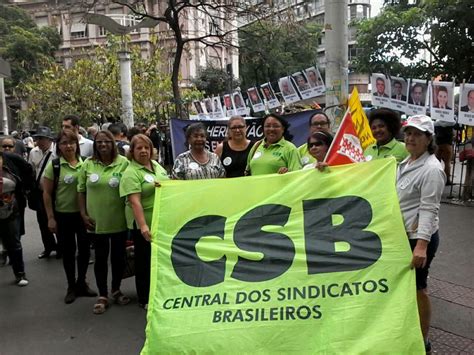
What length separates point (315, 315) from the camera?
2.69 metres

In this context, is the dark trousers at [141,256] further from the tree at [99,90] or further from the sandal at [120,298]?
the tree at [99,90]

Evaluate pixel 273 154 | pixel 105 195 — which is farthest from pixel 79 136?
pixel 273 154

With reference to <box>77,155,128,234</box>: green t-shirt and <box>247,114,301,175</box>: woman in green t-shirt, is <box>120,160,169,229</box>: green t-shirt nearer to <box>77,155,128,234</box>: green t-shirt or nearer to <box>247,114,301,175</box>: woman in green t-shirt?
<box>77,155,128,234</box>: green t-shirt

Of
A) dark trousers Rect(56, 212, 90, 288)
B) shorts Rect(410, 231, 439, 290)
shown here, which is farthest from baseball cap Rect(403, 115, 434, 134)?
dark trousers Rect(56, 212, 90, 288)

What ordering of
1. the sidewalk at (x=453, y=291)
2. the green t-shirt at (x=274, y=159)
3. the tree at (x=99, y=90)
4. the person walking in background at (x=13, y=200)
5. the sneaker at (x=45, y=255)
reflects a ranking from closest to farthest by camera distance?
1. the sidewalk at (x=453, y=291)
2. the green t-shirt at (x=274, y=159)
3. the person walking in background at (x=13, y=200)
4. the sneaker at (x=45, y=255)
5. the tree at (x=99, y=90)

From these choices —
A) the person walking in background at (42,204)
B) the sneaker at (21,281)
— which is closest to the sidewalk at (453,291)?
the sneaker at (21,281)

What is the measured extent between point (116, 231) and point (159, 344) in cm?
189

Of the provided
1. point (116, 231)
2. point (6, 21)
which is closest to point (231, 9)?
point (116, 231)

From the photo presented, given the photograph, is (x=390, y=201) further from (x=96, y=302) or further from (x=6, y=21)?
(x=6, y=21)

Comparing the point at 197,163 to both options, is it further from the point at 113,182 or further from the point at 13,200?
the point at 13,200

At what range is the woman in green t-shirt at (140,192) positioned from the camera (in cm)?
396

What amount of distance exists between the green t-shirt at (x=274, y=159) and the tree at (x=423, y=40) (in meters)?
11.0

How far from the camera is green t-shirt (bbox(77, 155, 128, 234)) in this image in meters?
4.30

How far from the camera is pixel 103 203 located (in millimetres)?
4297
